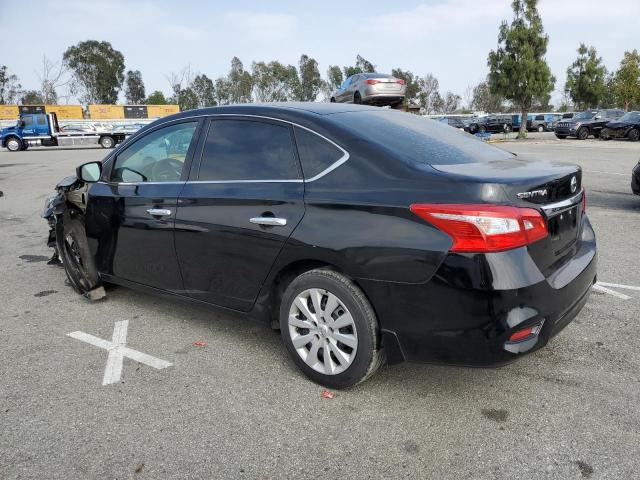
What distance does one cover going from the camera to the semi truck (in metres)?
31.4

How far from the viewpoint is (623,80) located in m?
48.0

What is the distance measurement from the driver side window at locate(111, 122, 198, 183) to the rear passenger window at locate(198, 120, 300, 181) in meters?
0.26

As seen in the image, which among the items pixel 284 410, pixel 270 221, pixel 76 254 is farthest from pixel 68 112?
pixel 284 410

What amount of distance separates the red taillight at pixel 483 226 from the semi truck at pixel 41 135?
35183mm

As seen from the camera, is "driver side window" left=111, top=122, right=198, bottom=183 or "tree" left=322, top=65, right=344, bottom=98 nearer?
"driver side window" left=111, top=122, right=198, bottom=183

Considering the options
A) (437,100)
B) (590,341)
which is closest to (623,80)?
(437,100)

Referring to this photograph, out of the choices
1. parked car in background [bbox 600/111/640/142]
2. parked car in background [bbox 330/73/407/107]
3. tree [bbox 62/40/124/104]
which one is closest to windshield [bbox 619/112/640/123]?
parked car in background [bbox 600/111/640/142]

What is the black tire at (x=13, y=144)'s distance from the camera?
31156 millimetres

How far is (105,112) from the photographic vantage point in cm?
4550

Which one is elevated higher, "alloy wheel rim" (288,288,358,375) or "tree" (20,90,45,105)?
"tree" (20,90,45,105)

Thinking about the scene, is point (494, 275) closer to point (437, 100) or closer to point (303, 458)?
point (303, 458)

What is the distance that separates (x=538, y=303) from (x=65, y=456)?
7.68ft

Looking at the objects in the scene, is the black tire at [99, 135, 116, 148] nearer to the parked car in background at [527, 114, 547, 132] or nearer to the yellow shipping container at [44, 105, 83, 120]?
the yellow shipping container at [44, 105, 83, 120]

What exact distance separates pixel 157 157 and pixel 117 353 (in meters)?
1.47
